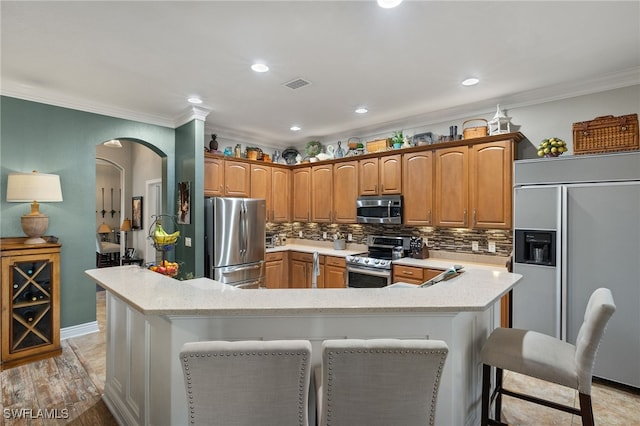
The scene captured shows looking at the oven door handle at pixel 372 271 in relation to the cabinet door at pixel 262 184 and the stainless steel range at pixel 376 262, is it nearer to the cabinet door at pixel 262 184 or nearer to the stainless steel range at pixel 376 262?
the stainless steel range at pixel 376 262

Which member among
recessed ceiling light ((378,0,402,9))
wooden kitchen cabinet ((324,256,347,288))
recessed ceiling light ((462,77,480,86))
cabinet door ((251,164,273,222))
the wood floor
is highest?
recessed ceiling light ((462,77,480,86))

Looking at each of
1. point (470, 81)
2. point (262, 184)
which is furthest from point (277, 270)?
point (470, 81)

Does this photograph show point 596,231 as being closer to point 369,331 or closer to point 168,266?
point 369,331

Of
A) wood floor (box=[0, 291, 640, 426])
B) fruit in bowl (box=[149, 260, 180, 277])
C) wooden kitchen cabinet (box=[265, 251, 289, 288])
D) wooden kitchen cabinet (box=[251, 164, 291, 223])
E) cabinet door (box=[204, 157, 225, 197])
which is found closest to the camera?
wood floor (box=[0, 291, 640, 426])

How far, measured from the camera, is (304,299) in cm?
160

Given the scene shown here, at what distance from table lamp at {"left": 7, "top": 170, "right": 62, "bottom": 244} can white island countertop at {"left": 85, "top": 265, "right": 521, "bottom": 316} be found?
6.24 ft

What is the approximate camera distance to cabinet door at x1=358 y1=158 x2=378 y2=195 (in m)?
4.60

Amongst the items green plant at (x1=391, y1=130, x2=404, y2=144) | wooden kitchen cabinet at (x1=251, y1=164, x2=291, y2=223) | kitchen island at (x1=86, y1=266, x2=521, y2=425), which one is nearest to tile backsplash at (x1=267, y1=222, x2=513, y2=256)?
wooden kitchen cabinet at (x1=251, y1=164, x2=291, y2=223)

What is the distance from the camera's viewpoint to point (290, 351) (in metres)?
1.11

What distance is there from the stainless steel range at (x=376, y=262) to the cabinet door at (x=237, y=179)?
73.1 inches

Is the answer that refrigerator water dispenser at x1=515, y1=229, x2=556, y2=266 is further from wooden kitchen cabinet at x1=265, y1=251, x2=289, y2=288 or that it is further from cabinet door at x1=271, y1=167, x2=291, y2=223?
cabinet door at x1=271, y1=167, x2=291, y2=223

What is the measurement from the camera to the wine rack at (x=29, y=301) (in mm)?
3041

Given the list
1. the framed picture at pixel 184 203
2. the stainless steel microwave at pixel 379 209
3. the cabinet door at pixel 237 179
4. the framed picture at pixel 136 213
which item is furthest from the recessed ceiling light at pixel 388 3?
the framed picture at pixel 136 213

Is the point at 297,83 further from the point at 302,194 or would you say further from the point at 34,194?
the point at 34,194
